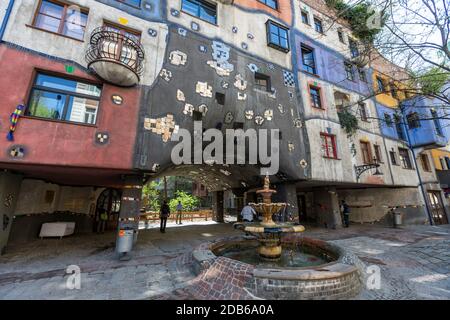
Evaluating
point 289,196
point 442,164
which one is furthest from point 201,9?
point 442,164

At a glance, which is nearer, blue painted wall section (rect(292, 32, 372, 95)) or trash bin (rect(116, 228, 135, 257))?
trash bin (rect(116, 228, 135, 257))

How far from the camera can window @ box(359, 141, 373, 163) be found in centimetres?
1501

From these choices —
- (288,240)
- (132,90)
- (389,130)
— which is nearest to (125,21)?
(132,90)

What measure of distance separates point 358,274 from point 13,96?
11361mm

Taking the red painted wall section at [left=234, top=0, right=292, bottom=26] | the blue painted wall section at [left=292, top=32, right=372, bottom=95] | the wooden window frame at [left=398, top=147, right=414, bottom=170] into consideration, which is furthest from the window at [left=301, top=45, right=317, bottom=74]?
the wooden window frame at [left=398, top=147, right=414, bottom=170]

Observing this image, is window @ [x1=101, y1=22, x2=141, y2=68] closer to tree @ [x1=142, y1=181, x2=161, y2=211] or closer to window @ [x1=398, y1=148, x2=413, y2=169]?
tree @ [x1=142, y1=181, x2=161, y2=211]

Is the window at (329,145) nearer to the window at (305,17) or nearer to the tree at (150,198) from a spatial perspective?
the window at (305,17)

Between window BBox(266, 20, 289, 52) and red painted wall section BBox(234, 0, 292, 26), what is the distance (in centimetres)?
127

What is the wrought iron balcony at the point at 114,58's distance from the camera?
279 inches

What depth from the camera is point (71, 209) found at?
39.6 ft

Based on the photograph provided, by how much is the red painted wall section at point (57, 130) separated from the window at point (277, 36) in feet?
33.6

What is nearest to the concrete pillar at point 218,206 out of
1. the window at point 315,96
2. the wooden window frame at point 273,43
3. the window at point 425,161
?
the window at point 315,96

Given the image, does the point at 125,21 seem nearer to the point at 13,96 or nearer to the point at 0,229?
the point at 13,96

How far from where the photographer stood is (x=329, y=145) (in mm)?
13352
